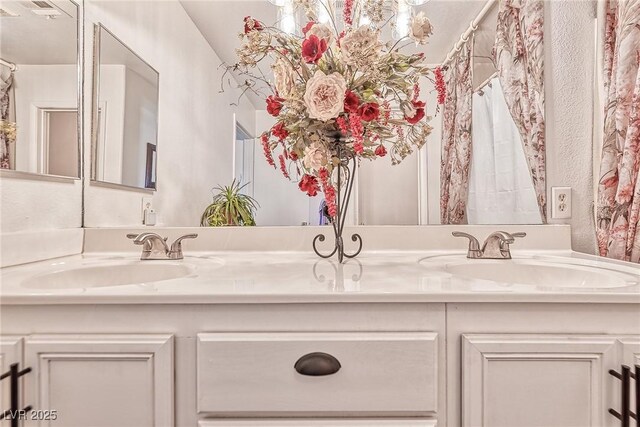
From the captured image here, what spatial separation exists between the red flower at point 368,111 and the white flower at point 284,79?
0.20 meters

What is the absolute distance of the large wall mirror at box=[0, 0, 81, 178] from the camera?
0.98 m

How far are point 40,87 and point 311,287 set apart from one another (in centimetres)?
107

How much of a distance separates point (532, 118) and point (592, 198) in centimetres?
36

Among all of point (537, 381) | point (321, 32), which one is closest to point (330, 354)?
point (537, 381)

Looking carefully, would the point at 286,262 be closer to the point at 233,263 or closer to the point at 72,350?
the point at 233,263

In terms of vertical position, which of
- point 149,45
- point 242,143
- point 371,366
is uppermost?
point 149,45

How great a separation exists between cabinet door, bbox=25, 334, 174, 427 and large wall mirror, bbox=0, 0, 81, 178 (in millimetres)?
626

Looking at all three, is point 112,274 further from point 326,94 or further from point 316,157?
point 326,94

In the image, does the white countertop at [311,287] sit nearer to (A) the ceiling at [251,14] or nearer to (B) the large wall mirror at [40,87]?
(B) the large wall mirror at [40,87]

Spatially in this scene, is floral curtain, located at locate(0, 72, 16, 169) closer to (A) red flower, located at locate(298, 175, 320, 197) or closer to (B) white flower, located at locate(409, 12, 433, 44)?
(A) red flower, located at locate(298, 175, 320, 197)

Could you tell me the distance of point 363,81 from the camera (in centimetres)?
92

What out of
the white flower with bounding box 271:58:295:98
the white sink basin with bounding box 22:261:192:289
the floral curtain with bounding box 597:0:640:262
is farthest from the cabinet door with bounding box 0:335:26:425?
the floral curtain with bounding box 597:0:640:262

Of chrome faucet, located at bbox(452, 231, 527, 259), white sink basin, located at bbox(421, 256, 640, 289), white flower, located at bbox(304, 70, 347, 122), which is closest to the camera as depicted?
white flower, located at bbox(304, 70, 347, 122)

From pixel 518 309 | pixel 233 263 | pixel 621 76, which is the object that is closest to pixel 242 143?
pixel 233 263
